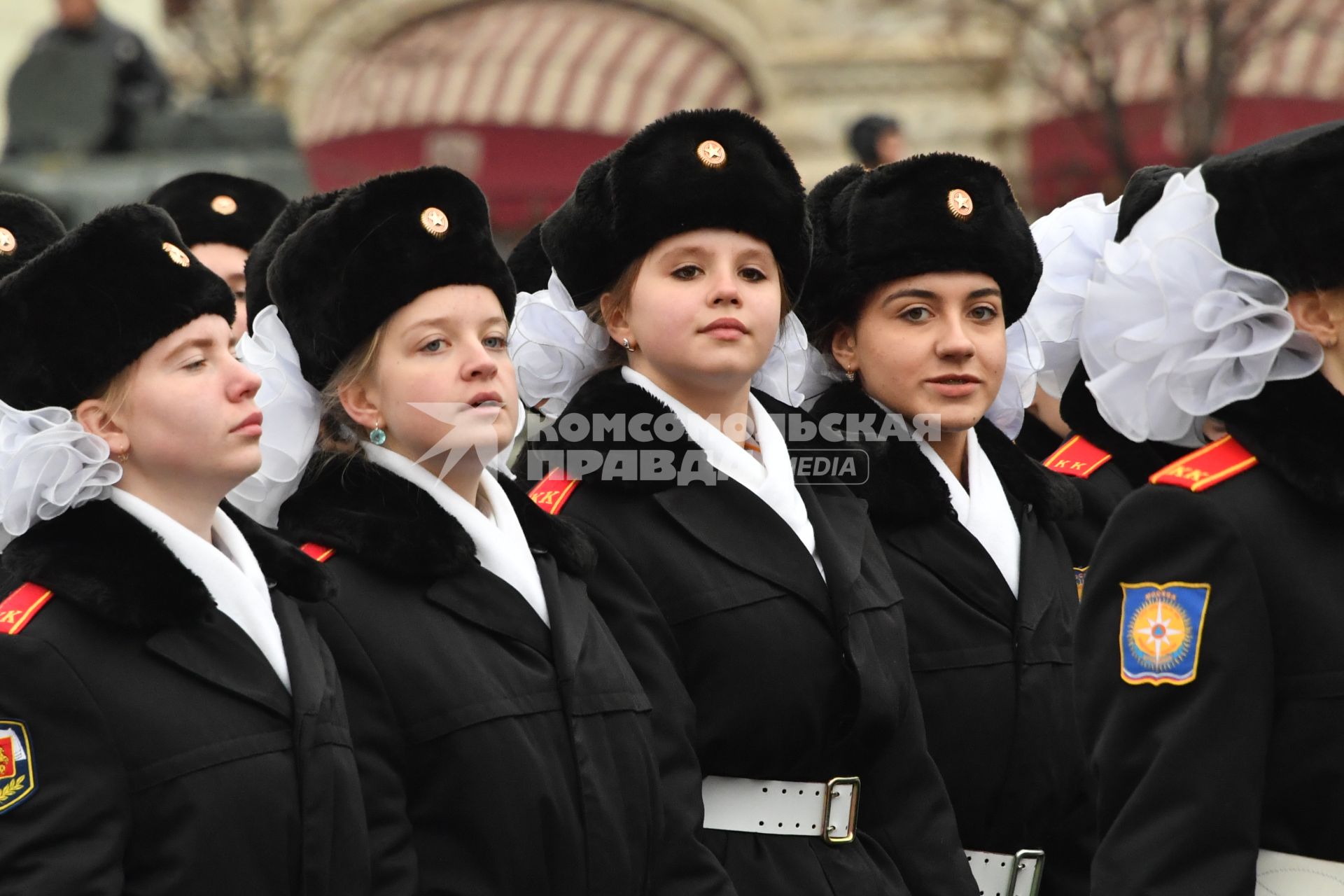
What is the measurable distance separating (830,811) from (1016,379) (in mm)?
1439

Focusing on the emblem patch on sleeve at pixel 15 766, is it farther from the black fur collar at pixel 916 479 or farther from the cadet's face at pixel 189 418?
the black fur collar at pixel 916 479

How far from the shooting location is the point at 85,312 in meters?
3.29

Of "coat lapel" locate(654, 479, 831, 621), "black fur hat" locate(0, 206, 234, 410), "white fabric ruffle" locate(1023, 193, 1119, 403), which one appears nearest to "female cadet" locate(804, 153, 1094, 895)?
"white fabric ruffle" locate(1023, 193, 1119, 403)

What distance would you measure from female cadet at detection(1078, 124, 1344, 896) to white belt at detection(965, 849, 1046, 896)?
1.35 metres

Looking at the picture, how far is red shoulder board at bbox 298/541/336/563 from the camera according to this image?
3670mm

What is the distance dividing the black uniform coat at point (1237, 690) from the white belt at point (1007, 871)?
→ 1372 mm

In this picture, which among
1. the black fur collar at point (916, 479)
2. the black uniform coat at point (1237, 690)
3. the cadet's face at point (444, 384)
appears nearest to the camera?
the black uniform coat at point (1237, 690)

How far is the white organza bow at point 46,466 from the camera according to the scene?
10.5 feet

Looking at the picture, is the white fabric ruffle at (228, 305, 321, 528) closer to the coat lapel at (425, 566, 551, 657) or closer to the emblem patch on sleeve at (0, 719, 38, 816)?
the coat lapel at (425, 566, 551, 657)

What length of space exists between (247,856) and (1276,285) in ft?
5.65

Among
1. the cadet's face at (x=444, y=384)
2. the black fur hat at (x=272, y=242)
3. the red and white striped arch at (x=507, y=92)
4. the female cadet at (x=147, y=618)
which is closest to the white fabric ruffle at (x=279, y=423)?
the cadet's face at (x=444, y=384)

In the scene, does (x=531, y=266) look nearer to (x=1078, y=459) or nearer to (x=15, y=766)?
(x=1078, y=459)

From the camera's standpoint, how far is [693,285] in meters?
4.11

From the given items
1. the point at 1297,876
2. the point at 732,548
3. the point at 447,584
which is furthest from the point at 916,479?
the point at 1297,876
